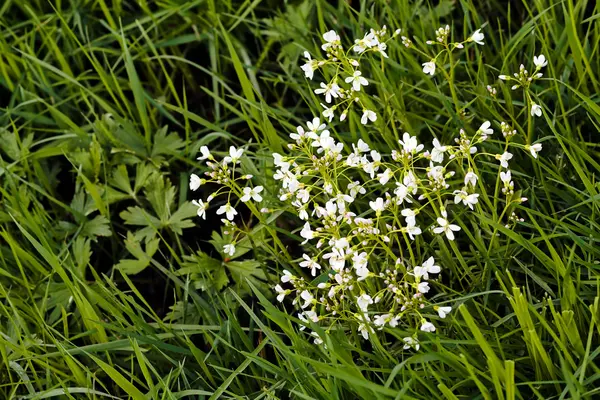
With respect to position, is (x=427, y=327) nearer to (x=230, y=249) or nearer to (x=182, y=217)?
(x=230, y=249)

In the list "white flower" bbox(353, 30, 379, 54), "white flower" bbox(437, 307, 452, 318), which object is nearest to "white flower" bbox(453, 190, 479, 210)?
"white flower" bbox(437, 307, 452, 318)

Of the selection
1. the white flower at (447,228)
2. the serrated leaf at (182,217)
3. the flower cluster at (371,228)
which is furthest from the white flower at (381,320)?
the serrated leaf at (182,217)

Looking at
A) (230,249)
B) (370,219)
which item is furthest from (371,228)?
(230,249)

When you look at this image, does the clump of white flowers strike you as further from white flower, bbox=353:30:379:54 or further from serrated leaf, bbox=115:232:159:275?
serrated leaf, bbox=115:232:159:275

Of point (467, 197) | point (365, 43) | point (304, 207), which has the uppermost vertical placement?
point (365, 43)

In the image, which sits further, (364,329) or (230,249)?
(230,249)

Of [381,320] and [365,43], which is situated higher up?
[365,43]

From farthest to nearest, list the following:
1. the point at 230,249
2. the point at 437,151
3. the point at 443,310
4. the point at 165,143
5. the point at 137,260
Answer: the point at 165,143 → the point at 137,260 → the point at 230,249 → the point at 437,151 → the point at 443,310

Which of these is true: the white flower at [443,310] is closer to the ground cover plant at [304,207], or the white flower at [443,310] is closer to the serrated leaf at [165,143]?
the ground cover plant at [304,207]
